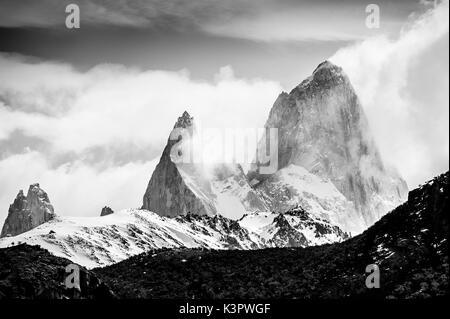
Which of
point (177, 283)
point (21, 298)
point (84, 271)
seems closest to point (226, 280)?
point (177, 283)

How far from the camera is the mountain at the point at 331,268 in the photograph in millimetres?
135625

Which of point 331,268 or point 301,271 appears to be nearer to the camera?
point 331,268

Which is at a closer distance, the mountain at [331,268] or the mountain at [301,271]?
the mountain at [331,268]

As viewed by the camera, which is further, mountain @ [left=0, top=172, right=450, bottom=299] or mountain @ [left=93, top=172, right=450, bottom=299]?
mountain @ [left=0, top=172, right=450, bottom=299]

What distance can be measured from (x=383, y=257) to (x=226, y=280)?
3305 centimetres

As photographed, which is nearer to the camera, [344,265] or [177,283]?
[344,265]

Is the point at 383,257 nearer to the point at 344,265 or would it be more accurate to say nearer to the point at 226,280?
the point at 344,265

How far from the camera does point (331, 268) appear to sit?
15588 centimetres

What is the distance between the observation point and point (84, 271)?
483 feet

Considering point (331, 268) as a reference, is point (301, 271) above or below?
below

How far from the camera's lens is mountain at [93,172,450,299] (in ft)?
445
